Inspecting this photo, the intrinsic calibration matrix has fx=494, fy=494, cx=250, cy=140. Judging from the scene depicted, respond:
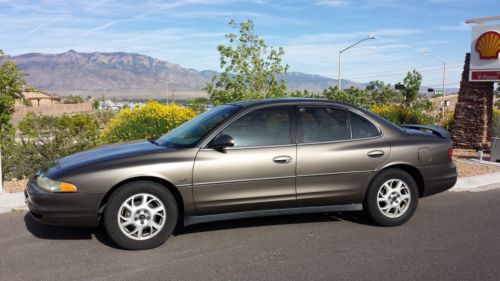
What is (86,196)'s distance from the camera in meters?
5.00

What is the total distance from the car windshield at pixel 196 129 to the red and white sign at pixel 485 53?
10.5 metres

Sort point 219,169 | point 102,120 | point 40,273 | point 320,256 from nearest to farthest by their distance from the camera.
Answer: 1. point 40,273
2. point 320,256
3. point 219,169
4. point 102,120

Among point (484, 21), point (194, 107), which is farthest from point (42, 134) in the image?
point (484, 21)

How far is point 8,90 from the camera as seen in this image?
1291 cm

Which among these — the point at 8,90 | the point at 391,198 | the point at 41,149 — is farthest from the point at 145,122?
the point at 391,198

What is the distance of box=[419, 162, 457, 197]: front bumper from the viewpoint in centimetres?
613

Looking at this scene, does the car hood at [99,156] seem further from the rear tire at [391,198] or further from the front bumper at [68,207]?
the rear tire at [391,198]

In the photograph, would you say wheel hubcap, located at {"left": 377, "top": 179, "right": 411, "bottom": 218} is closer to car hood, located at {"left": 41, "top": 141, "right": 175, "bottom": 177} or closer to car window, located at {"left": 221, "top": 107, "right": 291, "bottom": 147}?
car window, located at {"left": 221, "top": 107, "right": 291, "bottom": 147}

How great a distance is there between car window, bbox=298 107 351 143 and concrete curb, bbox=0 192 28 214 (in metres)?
4.12

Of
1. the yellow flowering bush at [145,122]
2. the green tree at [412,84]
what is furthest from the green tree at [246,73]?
the green tree at [412,84]

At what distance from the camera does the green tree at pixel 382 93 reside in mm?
42756

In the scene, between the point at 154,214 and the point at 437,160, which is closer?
the point at 154,214

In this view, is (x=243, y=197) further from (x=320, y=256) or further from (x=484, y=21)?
(x=484, y=21)

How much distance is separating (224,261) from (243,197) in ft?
2.68
